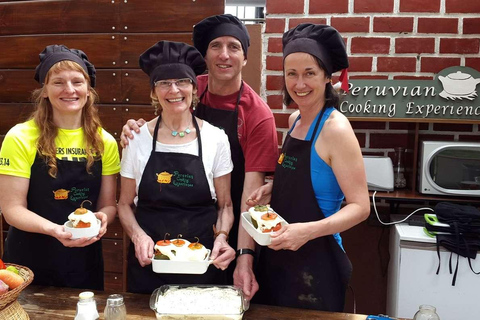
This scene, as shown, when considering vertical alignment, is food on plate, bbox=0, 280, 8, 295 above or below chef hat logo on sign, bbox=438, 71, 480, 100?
below

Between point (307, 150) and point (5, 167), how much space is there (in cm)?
123

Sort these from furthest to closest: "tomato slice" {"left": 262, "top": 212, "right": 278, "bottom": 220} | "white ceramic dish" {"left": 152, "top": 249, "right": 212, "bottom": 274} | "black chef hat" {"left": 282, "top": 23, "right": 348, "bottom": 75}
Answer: "black chef hat" {"left": 282, "top": 23, "right": 348, "bottom": 75}, "tomato slice" {"left": 262, "top": 212, "right": 278, "bottom": 220}, "white ceramic dish" {"left": 152, "top": 249, "right": 212, "bottom": 274}

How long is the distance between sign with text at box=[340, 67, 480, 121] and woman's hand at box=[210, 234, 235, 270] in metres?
1.41

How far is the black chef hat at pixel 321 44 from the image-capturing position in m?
1.69

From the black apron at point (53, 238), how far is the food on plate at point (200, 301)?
617mm

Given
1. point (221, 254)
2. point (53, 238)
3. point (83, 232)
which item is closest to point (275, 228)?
point (221, 254)

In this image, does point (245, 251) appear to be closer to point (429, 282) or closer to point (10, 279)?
point (10, 279)

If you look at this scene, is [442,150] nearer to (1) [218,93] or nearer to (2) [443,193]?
(2) [443,193]

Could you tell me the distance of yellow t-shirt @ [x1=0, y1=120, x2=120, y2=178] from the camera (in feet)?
5.91

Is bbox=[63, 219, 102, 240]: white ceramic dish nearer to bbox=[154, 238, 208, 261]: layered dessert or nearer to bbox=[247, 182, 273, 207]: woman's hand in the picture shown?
bbox=[154, 238, 208, 261]: layered dessert

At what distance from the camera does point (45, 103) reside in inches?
75.2

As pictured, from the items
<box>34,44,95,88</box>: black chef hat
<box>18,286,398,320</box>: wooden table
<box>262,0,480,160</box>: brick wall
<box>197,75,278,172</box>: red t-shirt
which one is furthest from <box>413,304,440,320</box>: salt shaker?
<box>262,0,480,160</box>: brick wall

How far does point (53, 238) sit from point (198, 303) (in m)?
0.86

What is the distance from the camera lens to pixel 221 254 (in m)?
1.71
